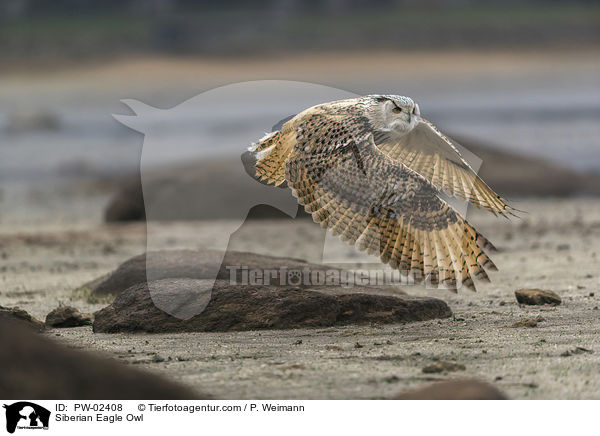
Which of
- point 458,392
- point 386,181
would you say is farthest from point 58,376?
point 386,181

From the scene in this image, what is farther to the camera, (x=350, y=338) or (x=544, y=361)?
(x=350, y=338)

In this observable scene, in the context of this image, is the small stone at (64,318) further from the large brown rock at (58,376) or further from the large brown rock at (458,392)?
the large brown rock at (458,392)

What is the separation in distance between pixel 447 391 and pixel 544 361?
1.24 metres

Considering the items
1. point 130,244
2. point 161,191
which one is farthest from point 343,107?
point 161,191

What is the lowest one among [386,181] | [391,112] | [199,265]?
[199,265]

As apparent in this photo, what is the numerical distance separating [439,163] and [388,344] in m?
2.21

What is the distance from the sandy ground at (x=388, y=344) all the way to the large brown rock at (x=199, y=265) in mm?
562

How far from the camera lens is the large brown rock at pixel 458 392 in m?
4.24

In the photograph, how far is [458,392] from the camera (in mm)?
4250

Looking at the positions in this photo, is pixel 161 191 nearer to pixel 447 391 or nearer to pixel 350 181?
pixel 350 181

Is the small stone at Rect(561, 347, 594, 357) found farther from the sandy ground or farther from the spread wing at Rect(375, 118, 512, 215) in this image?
the spread wing at Rect(375, 118, 512, 215)
